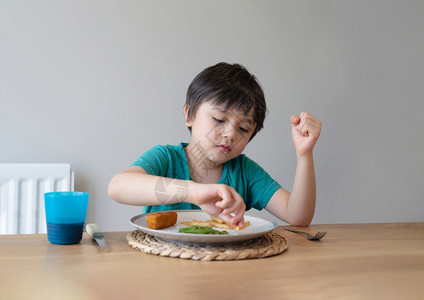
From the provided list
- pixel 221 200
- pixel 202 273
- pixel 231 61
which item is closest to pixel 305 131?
pixel 221 200

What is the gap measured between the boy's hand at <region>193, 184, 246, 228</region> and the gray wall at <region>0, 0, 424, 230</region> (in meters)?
1.10

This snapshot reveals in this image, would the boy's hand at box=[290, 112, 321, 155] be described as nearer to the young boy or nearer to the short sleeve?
the young boy

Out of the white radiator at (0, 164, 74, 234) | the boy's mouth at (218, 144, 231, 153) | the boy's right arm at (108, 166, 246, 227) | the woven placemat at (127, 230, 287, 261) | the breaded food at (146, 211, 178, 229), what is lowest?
the white radiator at (0, 164, 74, 234)

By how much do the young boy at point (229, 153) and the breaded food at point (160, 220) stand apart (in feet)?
0.38

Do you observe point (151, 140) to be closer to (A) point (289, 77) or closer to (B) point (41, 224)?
(B) point (41, 224)

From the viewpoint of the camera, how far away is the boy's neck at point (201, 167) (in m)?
1.33

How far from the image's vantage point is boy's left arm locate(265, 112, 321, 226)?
1.17 meters

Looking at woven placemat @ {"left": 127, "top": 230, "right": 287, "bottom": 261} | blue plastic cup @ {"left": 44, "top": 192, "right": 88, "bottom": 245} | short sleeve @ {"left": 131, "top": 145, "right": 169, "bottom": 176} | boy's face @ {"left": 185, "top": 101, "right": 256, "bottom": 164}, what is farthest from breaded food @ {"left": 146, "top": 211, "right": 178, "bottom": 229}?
boy's face @ {"left": 185, "top": 101, "right": 256, "bottom": 164}

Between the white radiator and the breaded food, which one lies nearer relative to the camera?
the breaded food

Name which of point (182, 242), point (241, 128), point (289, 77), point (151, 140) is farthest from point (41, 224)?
point (289, 77)

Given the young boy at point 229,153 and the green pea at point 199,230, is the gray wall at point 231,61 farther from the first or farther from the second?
the green pea at point 199,230

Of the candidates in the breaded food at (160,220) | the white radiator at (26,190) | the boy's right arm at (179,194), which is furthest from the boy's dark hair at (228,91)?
the white radiator at (26,190)

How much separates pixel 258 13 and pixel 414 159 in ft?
3.60

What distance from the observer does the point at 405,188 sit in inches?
88.1
